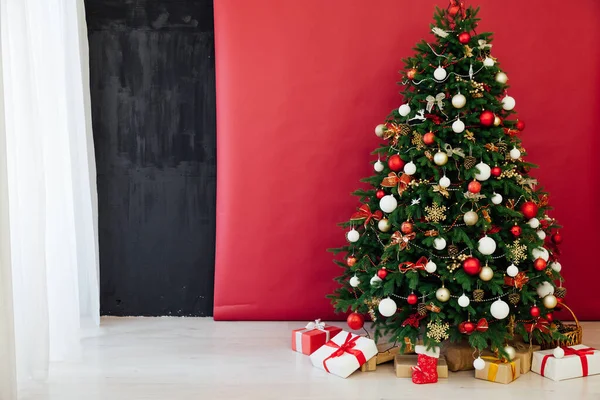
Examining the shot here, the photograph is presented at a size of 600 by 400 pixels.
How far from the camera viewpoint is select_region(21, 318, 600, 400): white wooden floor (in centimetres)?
220

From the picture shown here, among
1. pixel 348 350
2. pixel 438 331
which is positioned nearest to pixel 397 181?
pixel 438 331

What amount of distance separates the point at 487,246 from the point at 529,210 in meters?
0.28

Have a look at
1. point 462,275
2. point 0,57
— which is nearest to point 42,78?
point 0,57

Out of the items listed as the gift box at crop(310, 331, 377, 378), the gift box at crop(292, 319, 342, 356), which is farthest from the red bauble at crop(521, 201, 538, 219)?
the gift box at crop(292, 319, 342, 356)

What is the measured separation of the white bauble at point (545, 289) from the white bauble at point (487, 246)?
1.04 ft

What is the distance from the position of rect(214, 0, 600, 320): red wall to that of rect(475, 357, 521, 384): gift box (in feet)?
3.13

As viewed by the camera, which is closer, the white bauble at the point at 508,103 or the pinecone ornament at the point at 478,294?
the pinecone ornament at the point at 478,294

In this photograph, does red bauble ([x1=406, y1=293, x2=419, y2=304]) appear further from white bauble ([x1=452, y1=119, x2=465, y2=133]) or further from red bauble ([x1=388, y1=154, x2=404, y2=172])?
white bauble ([x1=452, y1=119, x2=465, y2=133])

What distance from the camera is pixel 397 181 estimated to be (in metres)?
2.47

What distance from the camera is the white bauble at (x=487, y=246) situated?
2318mm

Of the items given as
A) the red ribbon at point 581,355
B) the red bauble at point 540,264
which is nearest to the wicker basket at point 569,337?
the red ribbon at point 581,355

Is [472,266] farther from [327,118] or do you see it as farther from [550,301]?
[327,118]

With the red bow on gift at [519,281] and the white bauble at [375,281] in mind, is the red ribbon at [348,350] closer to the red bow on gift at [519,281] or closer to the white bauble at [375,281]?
the white bauble at [375,281]

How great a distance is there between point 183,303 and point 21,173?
133 cm
